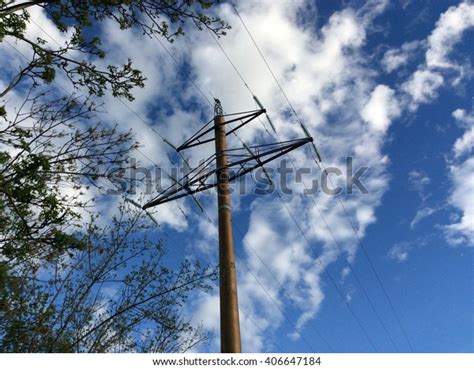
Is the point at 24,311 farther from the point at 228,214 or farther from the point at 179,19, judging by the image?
the point at 179,19

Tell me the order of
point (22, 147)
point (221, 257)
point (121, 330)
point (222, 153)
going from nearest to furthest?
point (22, 147)
point (221, 257)
point (121, 330)
point (222, 153)

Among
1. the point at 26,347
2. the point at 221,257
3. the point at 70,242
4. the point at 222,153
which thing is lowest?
the point at 26,347

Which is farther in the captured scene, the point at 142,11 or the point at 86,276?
the point at 86,276

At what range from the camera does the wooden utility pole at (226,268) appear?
736cm

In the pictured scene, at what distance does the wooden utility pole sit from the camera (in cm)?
736

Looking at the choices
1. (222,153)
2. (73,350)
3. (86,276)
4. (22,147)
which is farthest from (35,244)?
(222,153)

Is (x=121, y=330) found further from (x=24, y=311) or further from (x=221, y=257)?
(x=221, y=257)

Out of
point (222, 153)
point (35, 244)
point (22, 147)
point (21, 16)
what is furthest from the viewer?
point (222, 153)

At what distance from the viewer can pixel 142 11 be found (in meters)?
6.69

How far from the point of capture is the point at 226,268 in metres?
8.23

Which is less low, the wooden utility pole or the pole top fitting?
the pole top fitting

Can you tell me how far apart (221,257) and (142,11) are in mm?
5038

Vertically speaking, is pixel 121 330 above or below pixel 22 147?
below

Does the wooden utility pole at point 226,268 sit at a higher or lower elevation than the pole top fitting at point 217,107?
lower
